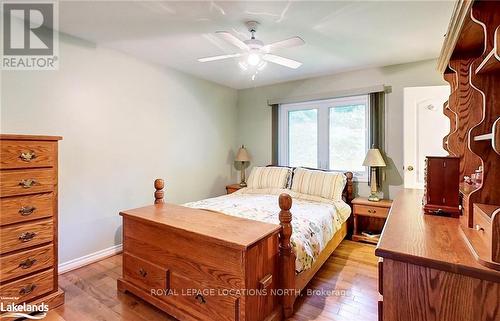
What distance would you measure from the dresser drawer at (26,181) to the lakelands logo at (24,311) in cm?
78

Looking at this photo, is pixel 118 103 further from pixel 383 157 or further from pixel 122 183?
pixel 383 157

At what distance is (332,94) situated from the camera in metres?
3.73

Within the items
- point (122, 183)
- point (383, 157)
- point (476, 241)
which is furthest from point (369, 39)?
point (122, 183)

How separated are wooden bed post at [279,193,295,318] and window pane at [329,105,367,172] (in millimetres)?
2275

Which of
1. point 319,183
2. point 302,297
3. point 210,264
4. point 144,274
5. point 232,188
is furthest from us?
point 232,188

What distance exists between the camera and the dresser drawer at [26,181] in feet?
5.46

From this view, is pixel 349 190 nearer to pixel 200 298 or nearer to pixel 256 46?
pixel 256 46

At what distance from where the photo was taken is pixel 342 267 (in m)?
2.61

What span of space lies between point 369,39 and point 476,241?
2.31 meters

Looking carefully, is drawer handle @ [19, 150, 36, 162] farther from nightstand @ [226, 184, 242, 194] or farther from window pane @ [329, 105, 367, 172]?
window pane @ [329, 105, 367, 172]

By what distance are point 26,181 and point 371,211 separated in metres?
3.47

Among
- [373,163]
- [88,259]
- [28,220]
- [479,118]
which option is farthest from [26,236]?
[373,163]

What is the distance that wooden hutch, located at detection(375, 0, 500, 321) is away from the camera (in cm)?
78

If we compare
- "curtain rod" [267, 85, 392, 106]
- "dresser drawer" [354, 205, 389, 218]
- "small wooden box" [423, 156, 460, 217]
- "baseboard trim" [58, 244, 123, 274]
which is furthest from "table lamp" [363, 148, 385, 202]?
"baseboard trim" [58, 244, 123, 274]
